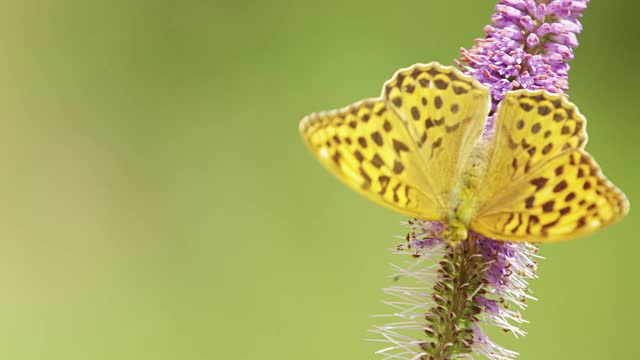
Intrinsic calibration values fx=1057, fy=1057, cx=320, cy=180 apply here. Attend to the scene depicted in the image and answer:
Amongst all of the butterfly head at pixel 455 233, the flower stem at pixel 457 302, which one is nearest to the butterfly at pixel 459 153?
the butterfly head at pixel 455 233

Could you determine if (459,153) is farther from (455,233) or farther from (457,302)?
(457,302)

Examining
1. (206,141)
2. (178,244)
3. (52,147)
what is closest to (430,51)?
(206,141)

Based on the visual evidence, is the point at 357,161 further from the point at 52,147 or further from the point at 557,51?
the point at 52,147

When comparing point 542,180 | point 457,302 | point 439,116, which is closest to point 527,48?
point 439,116

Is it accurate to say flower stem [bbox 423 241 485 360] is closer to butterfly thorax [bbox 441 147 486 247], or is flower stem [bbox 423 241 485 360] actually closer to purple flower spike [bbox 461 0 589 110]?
butterfly thorax [bbox 441 147 486 247]

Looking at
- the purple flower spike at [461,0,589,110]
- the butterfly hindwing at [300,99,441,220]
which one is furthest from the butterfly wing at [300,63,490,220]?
the purple flower spike at [461,0,589,110]

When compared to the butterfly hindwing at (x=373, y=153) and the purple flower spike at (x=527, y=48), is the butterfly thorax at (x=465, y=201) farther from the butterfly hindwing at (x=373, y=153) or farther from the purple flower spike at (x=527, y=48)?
the purple flower spike at (x=527, y=48)
